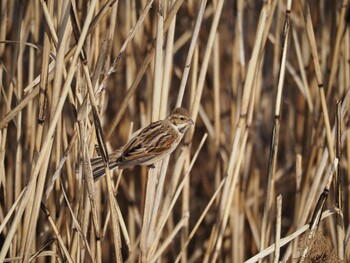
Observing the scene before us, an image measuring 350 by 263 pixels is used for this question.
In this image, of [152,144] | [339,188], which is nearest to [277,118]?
[339,188]

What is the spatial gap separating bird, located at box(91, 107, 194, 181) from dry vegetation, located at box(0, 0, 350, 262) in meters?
0.11

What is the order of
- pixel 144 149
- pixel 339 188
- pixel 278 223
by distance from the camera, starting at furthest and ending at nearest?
pixel 144 149, pixel 339 188, pixel 278 223

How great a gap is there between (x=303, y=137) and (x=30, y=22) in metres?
1.85

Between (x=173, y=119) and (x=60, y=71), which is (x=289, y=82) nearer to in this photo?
(x=173, y=119)

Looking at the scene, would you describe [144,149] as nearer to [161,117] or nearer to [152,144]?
[152,144]

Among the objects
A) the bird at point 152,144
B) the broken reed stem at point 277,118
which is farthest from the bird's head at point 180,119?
the broken reed stem at point 277,118

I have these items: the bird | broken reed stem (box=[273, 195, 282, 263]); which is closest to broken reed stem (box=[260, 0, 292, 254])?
broken reed stem (box=[273, 195, 282, 263])

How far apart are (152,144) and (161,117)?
0.46 meters

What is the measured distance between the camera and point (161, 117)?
8.73ft

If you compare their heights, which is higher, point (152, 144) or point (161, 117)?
point (161, 117)

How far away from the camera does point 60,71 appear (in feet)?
7.41

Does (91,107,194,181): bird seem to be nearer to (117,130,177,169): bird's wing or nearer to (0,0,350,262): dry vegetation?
(117,130,177,169): bird's wing

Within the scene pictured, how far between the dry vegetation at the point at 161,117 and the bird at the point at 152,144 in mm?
109

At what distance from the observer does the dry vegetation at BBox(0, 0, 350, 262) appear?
2.43 meters
